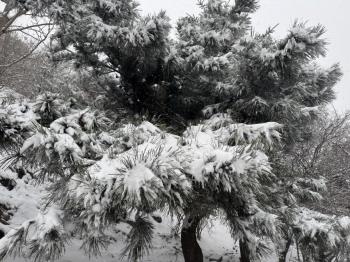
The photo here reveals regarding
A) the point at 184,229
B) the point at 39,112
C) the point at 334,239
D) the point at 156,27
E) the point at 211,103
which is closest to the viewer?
the point at 39,112

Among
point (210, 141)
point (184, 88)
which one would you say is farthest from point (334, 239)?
point (184, 88)

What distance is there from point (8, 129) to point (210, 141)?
2.11 metres

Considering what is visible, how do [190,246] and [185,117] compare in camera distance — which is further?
[185,117]

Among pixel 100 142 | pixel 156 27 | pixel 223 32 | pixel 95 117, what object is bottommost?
pixel 100 142

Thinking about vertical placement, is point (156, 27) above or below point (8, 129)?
above

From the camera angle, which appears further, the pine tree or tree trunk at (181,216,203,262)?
tree trunk at (181,216,203,262)

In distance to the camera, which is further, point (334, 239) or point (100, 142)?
point (334, 239)

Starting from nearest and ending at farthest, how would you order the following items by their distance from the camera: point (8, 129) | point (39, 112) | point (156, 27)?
point (8, 129), point (39, 112), point (156, 27)

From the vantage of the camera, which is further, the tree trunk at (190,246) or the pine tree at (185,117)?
the tree trunk at (190,246)

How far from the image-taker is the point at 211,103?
5.07 meters

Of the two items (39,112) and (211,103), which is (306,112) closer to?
(211,103)

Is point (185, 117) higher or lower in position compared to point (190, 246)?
higher

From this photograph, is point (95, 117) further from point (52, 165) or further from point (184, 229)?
point (184, 229)

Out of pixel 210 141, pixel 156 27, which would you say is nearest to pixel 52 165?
pixel 210 141
